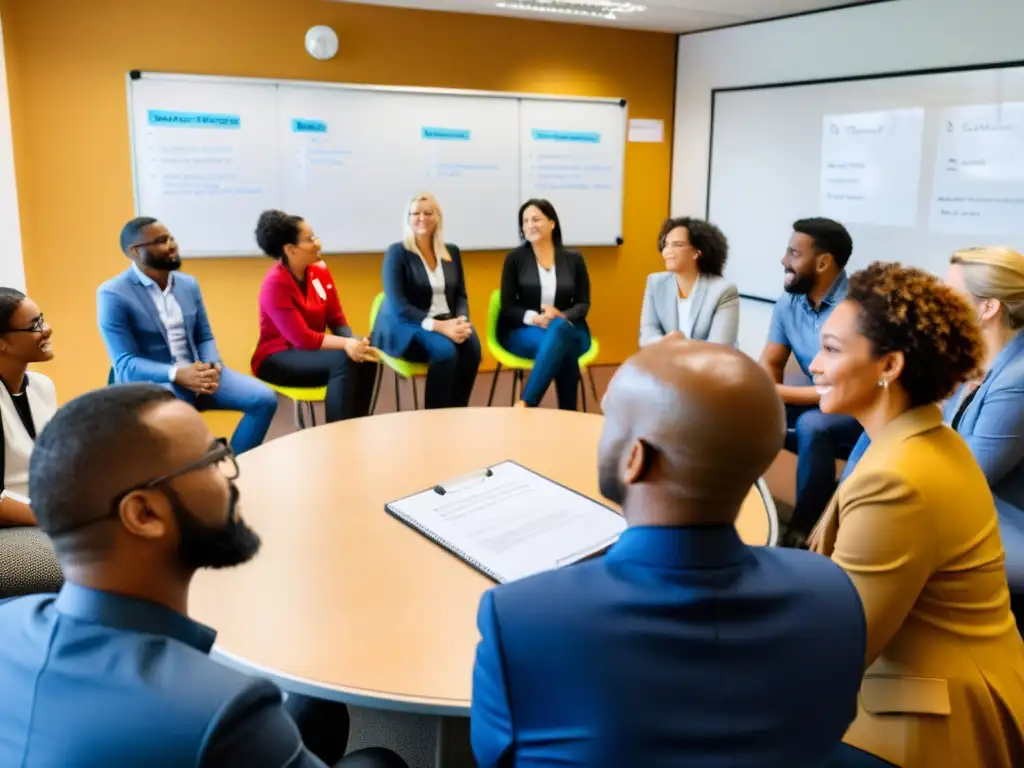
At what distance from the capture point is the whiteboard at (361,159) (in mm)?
4664

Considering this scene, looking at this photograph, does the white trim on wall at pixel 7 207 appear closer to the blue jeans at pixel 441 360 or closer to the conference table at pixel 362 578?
the blue jeans at pixel 441 360

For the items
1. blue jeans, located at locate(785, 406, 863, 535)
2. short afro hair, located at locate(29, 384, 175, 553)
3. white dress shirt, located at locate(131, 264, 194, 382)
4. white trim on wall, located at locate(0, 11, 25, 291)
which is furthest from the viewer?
white trim on wall, located at locate(0, 11, 25, 291)

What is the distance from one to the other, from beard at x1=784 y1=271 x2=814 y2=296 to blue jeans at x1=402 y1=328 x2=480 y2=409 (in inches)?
64.4

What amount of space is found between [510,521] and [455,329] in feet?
7.78

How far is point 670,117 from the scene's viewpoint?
20.0 ft

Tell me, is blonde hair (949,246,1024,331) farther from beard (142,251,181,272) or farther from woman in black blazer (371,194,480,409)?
beard (142,251,181,272)

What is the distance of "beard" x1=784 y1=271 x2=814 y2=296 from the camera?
11.5 feet

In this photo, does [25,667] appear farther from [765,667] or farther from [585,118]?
[585,118]

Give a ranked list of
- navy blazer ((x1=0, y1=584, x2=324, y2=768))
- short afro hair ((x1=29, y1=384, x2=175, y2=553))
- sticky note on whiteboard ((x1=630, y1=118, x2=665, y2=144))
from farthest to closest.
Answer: sticky note on whiteboard ((x1=630, y1=118, x2=665, y2=144))
short afro hair ((x1=29, y1=384, x2=175, y2=553))
navy blazer ((x1=0, y1=584, x2=324, y2=768))

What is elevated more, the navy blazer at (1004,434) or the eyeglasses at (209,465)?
Answer: the eyeglasses at (209,465)

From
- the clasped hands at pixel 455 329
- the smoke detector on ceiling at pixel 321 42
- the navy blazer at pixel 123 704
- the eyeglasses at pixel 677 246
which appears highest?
the smoke detector on ceiling at pixel 321 42

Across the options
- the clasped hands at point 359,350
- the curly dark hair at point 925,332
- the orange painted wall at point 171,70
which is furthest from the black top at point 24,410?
the orange painted wall at point 171,70

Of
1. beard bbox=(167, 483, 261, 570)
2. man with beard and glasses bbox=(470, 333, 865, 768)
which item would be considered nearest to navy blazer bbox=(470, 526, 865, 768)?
man with beard and glasses bbox=(470, 333, 865, 768)

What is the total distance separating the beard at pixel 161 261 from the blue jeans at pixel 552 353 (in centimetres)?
177
